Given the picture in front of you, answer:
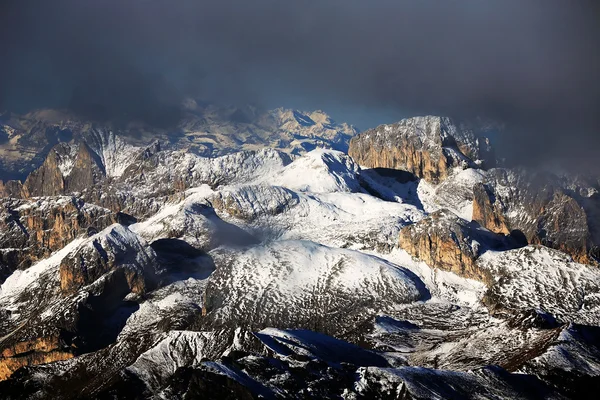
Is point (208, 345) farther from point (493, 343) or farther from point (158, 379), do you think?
point (493, 343)

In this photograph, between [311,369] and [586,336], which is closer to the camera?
[311,369]

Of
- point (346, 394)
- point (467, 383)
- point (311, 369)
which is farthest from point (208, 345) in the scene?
point (467, 383)

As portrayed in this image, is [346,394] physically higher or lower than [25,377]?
higher

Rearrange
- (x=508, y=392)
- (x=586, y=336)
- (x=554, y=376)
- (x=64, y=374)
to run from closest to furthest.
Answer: (x=508, y=392), (x=554, y=376), (x=586, y=336), (x=64, y=374)

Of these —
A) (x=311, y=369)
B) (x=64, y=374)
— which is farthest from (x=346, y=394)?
(x=64, y=374)

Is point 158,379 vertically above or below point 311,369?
below

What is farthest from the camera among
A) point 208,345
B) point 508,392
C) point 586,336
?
point 208,345

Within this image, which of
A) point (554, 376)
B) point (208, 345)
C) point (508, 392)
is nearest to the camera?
point (508, 392)

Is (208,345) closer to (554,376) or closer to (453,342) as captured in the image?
(453,342)

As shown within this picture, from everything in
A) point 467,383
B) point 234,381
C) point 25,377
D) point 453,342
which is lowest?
point 25,377
